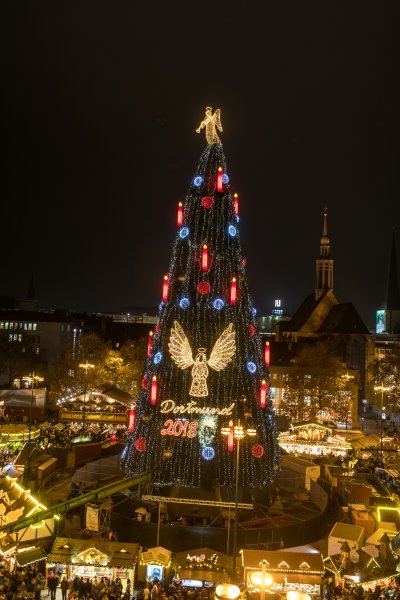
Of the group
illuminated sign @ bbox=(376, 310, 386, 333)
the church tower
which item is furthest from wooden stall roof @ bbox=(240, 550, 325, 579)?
illuminated sign @ bbox=(376, 310, 386, 333)

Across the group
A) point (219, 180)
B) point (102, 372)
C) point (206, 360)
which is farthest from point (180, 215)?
point (102, 372)

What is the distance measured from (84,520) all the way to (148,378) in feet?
22.4

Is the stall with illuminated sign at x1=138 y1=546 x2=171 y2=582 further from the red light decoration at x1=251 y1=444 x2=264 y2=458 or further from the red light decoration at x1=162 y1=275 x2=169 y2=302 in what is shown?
the red light decoration at x1=162 y1=275 x2=169 y2=302

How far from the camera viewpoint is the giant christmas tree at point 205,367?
2722cm

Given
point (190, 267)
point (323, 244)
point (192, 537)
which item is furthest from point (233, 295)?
point (323, 244)

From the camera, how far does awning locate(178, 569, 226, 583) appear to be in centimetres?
1958

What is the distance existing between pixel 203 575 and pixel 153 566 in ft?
7.66

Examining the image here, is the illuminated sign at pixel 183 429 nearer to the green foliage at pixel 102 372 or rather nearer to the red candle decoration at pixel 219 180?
the red candle decoration at pixel 219 180

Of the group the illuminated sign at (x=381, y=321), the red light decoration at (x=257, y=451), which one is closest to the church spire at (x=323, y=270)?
the red light decoration at (x=257, y=451)

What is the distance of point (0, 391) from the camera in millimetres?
51125

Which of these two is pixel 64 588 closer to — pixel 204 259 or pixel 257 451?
pixel 257 451

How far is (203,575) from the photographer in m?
19.7

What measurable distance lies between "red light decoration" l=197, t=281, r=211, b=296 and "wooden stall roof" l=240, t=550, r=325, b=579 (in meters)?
11.8

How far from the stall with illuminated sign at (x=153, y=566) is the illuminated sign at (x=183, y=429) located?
653cm
